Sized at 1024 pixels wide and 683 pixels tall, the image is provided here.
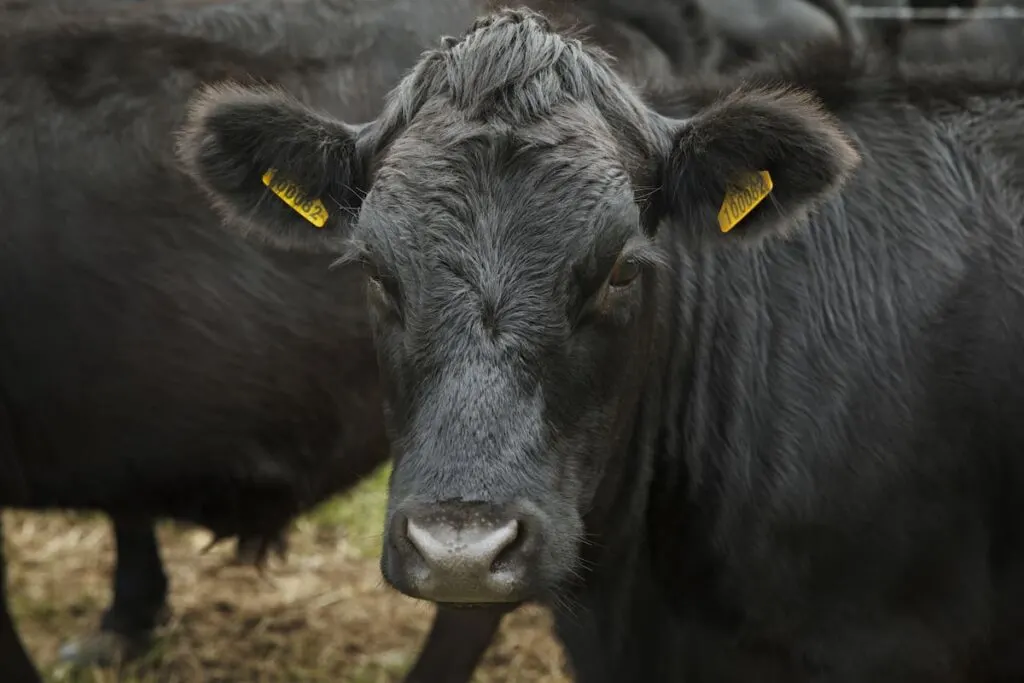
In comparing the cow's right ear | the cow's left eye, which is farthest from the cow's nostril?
the cow's right ear

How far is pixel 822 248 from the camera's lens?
3285mm

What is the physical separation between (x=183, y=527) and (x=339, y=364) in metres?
0.86

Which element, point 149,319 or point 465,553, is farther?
point 149,319

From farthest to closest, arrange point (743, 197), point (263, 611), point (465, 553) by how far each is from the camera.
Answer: point (263, 611)
point (743, 197)
point (465, 553)

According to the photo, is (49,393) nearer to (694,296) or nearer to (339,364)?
(339,364)

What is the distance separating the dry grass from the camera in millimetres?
4902

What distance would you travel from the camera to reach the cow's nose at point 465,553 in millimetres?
2314

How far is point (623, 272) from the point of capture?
2.68 metres

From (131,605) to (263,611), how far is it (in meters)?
0.56

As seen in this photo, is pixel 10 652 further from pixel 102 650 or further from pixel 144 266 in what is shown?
pixel 144 266

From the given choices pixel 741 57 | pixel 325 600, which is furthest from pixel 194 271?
pixel 741 57

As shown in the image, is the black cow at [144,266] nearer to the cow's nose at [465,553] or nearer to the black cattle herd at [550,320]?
the black cattle herd at [550,320]

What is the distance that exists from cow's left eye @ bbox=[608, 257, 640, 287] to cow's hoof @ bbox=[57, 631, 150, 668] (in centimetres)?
322

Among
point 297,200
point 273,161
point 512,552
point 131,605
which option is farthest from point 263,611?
point 512,552
